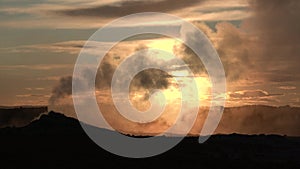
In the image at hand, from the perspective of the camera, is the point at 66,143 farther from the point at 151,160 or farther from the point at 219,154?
the point at 219,154

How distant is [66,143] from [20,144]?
1221cm

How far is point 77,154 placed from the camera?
13738cm

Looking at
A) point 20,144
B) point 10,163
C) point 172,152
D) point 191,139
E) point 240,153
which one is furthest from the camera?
point 191,139

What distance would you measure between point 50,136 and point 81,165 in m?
22.9

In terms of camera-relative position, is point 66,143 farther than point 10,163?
Yes

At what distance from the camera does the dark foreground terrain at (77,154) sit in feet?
415

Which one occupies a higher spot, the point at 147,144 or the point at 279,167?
the point at 279,167

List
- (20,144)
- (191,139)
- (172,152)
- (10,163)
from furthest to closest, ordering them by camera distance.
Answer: (191,139)
(172,152)
(20,144)
(10,163)

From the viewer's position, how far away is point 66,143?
143 metres

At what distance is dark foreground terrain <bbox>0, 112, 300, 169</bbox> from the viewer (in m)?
126

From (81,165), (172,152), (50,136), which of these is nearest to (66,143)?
(50,136)

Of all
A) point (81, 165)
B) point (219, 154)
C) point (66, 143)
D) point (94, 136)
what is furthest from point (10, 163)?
point (219, 154)

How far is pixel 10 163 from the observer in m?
119

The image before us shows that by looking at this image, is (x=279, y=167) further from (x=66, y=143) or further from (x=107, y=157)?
(x=66, y=143)
